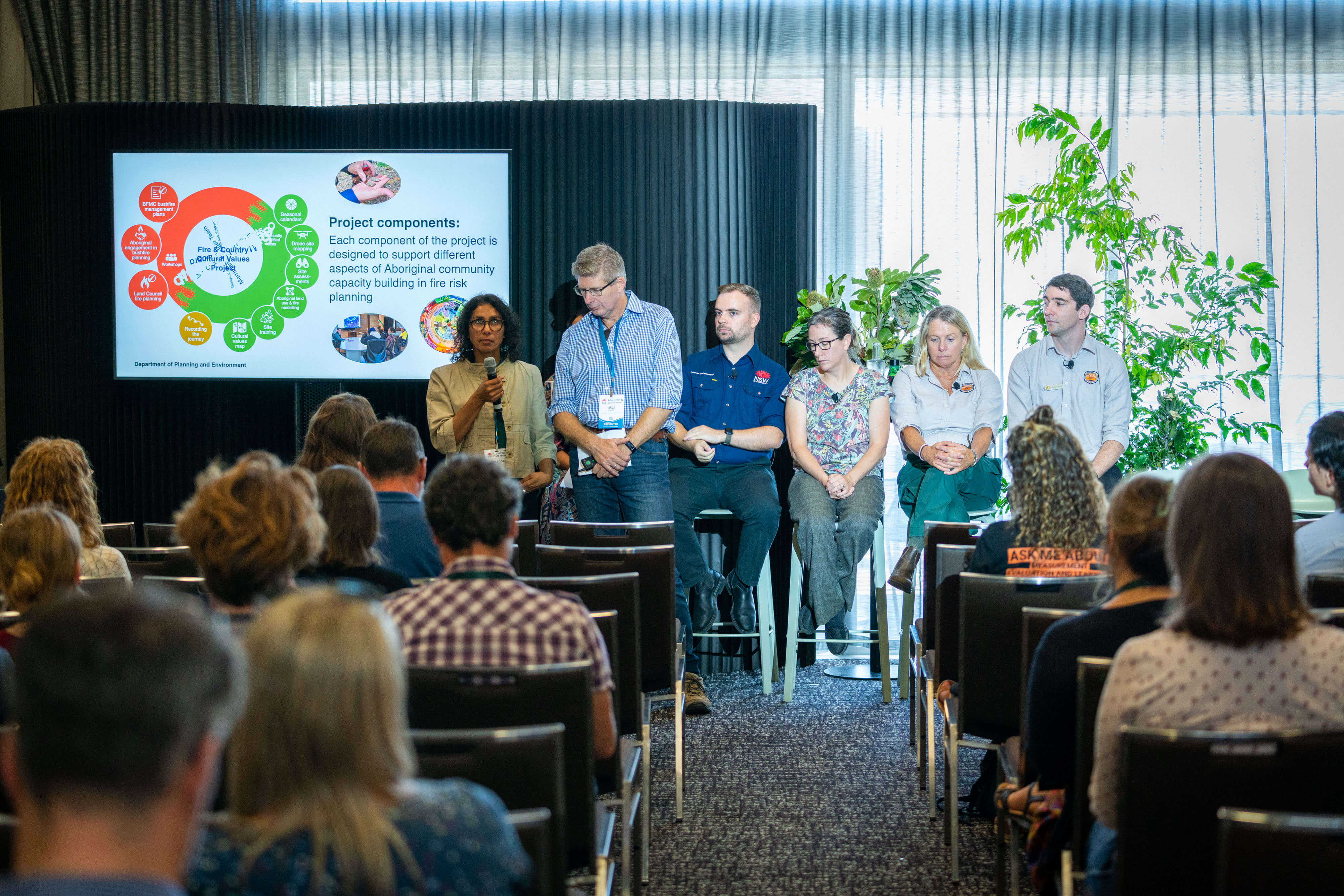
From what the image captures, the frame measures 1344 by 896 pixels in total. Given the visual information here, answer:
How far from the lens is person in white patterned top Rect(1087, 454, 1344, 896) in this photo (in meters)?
1.53

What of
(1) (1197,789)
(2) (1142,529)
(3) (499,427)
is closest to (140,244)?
(3) (499,427)

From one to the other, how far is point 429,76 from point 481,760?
17.9ft

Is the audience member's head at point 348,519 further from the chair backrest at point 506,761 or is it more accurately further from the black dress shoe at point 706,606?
the black dress shoe at point 706,606

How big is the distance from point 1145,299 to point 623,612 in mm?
4200

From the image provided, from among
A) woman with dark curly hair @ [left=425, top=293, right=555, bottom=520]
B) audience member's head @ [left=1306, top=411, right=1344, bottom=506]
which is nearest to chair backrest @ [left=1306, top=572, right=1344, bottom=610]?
audience member's head @ [left=1306, top=411, right=1344, bottom=506]

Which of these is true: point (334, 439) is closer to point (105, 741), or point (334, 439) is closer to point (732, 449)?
point (732, 449)

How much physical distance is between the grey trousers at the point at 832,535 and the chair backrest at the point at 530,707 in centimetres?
270

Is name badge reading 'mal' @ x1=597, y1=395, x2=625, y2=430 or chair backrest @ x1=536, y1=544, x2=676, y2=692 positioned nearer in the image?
chair backrest @ x1=536, y1=544, x2=676, y2=692

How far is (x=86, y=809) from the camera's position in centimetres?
82

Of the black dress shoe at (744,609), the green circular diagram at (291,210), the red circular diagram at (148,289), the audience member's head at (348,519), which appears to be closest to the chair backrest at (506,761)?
the audience member's head at (348,519)

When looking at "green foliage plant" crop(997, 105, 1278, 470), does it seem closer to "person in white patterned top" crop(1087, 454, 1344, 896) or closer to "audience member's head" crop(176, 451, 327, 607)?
"person in white patterned top" crop(1087, 454, 1344, 896)

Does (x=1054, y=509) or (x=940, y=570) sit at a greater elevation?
(x=1054, y=509)

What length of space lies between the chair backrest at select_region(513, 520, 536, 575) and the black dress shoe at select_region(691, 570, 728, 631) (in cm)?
113

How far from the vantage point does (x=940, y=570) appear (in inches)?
123
